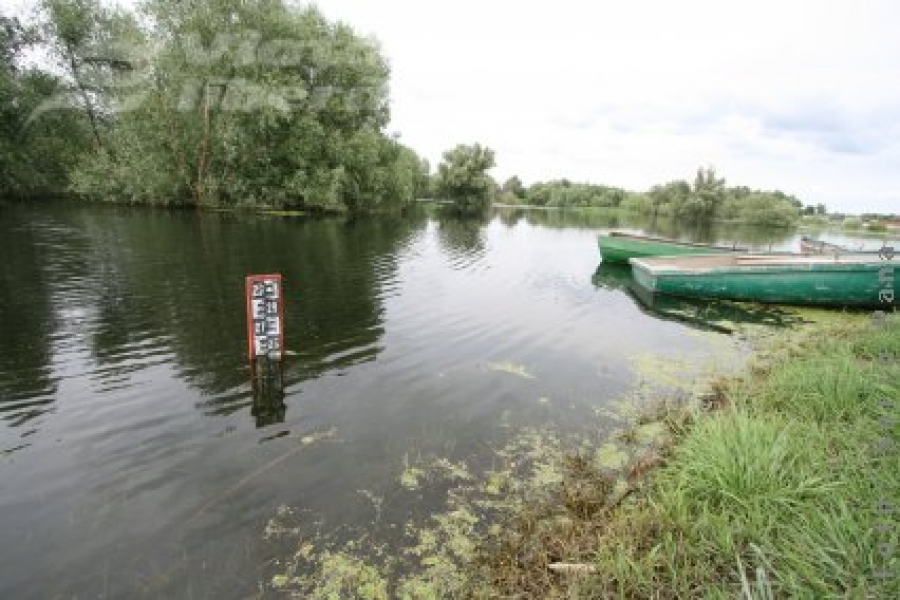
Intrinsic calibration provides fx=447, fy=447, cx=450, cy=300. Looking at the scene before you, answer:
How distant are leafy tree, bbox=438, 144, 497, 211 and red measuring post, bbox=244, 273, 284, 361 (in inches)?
2811

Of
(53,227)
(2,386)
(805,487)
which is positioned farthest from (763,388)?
(53,227)

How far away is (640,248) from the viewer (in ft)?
74.0

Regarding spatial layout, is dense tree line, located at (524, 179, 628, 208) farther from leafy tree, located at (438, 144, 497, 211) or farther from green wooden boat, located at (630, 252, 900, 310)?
green wooden boat, located at (630, 252, 900, 310)

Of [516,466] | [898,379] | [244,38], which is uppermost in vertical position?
[244,38]

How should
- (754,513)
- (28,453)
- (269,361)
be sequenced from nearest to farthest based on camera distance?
1. (754,513)
2. (28,453)
3. (269,361)

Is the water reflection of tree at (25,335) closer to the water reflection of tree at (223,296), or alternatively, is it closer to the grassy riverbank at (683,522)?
the water reflection of tree at (223,296)

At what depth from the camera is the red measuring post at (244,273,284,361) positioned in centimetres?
746

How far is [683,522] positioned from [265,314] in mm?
6613

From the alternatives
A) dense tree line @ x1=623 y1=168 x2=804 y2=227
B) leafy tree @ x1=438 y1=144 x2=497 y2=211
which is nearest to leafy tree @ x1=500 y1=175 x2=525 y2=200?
dense tree line @ x1=623 y1=168 x2=804 y2=227

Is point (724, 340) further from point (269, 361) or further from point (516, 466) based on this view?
point (269, 361)

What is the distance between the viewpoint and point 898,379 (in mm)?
5500

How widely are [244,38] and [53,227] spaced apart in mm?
18785

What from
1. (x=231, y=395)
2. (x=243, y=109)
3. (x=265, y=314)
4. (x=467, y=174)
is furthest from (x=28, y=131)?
(x=467, y=174)

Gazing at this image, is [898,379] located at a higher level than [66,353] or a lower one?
higher
